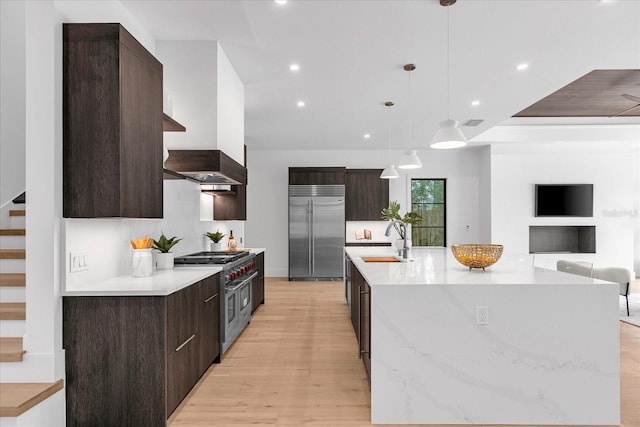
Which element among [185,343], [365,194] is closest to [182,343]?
[185,343]

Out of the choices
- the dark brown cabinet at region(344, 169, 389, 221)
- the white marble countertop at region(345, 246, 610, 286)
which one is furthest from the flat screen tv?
the white marble countertop at region(345, 246, 610, 286)

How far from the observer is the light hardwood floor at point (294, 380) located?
2457 mm

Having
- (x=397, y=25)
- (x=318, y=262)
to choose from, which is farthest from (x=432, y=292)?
(x=318, y=262)

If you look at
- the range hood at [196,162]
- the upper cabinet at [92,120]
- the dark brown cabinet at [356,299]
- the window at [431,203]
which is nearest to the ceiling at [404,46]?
the upper cabinet at [92,120]

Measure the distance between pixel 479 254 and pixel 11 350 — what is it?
9.82 ft

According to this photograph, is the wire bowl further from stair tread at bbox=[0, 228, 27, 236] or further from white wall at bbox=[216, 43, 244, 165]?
stair tread at bbox=[0, 228, 27, 236]

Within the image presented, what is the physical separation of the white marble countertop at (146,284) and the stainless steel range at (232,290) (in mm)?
399

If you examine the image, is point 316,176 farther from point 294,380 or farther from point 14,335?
point 14,335

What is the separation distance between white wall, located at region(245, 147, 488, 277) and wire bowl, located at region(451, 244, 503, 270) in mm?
5750

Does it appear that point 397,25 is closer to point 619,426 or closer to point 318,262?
point 619,426

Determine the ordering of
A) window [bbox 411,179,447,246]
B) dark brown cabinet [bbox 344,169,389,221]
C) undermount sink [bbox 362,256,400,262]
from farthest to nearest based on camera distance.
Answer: window [bbox 411,179,447,246] → dark brown cabinet [bbox 344,169,389,221] → undermount sink [bbox 362,256,400,262]

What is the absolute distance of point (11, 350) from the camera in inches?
85.0

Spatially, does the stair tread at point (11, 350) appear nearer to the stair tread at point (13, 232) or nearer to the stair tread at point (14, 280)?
the stair tread at point (14, 280)

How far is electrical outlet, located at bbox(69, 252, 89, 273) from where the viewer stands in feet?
7.59
